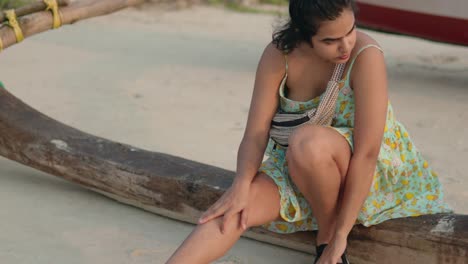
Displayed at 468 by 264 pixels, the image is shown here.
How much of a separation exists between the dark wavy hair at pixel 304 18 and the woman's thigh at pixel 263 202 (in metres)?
0.43

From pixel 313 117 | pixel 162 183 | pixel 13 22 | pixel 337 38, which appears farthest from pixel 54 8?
pixel 337 38

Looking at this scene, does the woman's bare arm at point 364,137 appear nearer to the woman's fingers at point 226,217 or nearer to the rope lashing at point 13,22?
the woman's fingers at point 226,217

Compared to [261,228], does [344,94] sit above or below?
above

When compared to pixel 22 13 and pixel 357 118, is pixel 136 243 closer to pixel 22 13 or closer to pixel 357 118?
pixel 357 118

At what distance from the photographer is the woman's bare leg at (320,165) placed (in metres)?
2.33

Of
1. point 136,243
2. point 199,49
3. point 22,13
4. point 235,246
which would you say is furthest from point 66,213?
point 199,49

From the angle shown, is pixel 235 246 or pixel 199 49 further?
pixel 199 49

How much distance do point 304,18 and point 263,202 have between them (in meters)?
0.58

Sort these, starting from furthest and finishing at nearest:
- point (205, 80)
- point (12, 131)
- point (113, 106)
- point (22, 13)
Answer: point (205, 80)
point (113, 106)
point (22, 13)
point (12, 131)

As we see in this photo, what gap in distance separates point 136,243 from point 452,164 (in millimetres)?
1698

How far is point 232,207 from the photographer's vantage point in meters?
2.38

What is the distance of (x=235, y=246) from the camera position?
9.18 ft

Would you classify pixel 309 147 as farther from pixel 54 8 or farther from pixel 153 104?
pixel 153 104

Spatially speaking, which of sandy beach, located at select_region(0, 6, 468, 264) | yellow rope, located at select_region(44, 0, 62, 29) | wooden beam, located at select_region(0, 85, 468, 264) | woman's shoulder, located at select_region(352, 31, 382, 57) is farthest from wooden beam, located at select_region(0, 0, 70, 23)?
woman's shoulder, located at select_region(352, 31, 382, 57)
